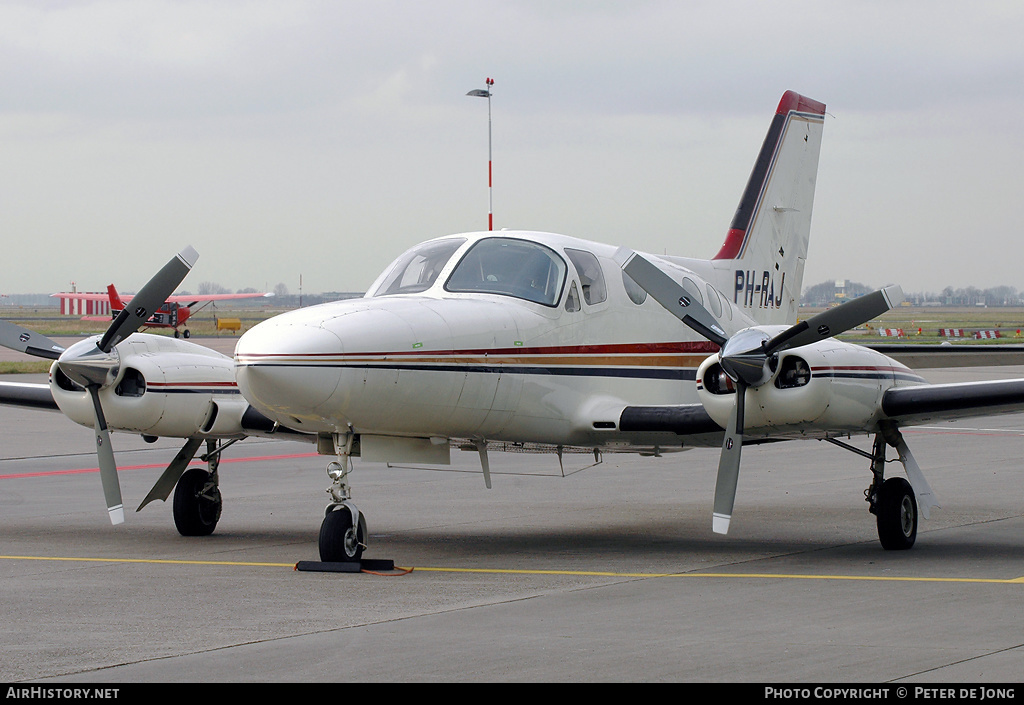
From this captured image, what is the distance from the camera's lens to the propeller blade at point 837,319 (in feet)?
34.0

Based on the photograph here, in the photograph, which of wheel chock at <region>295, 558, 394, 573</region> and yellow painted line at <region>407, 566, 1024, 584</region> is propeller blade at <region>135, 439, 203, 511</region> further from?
yellow painted line at <region>407, 566, 1024, 584</region>

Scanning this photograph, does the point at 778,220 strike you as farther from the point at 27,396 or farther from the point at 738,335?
the point at 27,396

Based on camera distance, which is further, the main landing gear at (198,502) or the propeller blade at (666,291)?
the main landing gear at (198,502)

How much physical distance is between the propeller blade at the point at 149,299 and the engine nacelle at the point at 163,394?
12.9 inches

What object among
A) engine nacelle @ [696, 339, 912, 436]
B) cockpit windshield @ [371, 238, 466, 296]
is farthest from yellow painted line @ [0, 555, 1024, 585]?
cockpit windshield @ [371, 238, 466, 296]

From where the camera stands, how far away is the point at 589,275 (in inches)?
469

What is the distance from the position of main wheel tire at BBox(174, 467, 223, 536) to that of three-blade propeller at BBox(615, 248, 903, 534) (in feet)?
16.4

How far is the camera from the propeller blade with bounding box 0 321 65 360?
1284cm

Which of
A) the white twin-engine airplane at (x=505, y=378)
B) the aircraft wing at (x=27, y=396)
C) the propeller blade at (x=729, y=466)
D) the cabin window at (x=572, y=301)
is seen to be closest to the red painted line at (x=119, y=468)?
the aircraft wing at (x=27, y=396)

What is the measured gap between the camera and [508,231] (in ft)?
38.8

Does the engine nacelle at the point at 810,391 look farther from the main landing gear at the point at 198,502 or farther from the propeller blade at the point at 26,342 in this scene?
the propeller blade at the point at 26,342

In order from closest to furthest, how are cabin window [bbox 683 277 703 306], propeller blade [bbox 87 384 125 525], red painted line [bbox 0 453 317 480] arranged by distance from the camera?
1. propeller blade [bbox 87 384 125 525]
2. cabin window [bbox 683 277 703 306]
3. red painted line [bbox 0 453 317 480]

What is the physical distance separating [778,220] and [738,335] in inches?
231
